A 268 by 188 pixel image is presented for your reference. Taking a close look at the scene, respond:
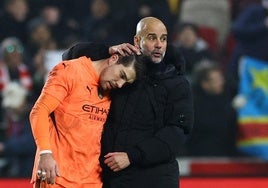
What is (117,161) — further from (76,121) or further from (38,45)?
(38,45)

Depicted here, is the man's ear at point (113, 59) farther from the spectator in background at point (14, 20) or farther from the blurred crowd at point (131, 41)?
the spectator in background at point (14, 20)

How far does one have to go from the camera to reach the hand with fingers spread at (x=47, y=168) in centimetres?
424

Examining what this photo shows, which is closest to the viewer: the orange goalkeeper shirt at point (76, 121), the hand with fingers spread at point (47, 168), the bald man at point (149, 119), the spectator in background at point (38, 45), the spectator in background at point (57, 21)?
the hand with fingers spread at point (47, 168)

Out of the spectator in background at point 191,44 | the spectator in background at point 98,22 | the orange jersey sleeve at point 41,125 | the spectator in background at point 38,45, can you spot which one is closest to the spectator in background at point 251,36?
the spectator in background at point 191,44

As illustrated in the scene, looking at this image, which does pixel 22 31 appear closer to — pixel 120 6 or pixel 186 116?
pixel 120 6

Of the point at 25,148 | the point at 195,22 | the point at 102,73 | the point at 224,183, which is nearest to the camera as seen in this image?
the point at 102,73

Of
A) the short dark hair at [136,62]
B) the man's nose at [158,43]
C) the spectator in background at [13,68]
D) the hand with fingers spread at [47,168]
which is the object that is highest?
the spectator in background at [13,68]

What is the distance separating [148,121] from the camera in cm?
463

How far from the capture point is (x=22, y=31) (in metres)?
8.58

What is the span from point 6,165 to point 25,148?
0.21 metres

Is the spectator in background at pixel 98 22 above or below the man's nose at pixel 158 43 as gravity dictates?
above

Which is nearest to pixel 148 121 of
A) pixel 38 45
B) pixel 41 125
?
pixel 41 125

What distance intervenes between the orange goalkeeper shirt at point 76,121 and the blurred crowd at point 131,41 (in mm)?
2269

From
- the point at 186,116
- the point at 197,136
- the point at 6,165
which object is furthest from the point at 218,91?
the point at 186,116
